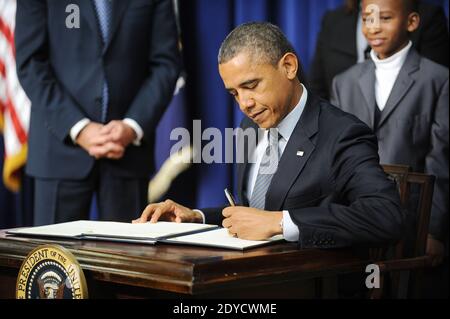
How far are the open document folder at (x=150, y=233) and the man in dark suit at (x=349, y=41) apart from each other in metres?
1.88

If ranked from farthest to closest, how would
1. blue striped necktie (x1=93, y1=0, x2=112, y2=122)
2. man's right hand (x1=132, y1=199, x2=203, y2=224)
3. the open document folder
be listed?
blue striped necktie (x1=93, y1=0, x2=112, y2=122) < man's right hand (x1=132, y1=199, x2=203, y2=224) < the open document folder

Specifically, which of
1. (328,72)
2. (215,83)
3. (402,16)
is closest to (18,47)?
(215,83)

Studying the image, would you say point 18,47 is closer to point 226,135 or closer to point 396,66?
point 226,135

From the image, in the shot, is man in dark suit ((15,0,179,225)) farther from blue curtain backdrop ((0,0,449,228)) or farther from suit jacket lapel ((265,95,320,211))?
suit jacket lapel ((265,95,320,211))

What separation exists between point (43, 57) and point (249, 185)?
163cm

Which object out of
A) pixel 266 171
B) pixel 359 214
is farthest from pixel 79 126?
pixel 359 214

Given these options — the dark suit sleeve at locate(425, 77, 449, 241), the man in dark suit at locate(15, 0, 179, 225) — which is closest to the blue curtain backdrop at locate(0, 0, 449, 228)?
the man in dark suit at locate(15, 0, 179, 225)

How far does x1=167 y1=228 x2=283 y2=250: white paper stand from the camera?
2.23m

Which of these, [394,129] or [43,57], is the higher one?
[43,57]

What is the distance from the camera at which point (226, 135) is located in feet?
14.9

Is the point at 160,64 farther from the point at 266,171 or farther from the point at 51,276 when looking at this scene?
the point at 51,276

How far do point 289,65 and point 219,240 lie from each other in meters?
0.67

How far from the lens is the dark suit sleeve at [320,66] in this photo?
440 centimetres

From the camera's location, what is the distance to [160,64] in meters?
4.30
